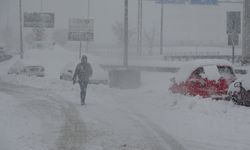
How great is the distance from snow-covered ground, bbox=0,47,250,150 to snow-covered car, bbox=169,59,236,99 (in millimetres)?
649

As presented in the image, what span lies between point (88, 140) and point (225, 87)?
7.58m

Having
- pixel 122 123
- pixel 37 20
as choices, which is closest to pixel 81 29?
pixel 37 20

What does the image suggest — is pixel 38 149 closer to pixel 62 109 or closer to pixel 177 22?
pixel 62 109

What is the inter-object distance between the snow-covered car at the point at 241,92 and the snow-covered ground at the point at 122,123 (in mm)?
249

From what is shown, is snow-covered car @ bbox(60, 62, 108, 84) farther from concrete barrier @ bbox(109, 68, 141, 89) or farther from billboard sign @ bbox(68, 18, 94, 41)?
billboard sign @ bbox(68, 18, 94, 41)

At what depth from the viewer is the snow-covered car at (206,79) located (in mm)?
18344

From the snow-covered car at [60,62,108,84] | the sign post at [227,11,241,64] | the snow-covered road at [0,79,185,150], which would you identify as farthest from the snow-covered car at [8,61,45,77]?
the sign post at [227,11,241,64]

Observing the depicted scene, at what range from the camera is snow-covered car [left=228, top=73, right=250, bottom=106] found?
1616cm

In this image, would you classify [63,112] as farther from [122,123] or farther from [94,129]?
[94,129]

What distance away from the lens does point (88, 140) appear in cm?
1212

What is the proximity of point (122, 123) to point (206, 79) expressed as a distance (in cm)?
465

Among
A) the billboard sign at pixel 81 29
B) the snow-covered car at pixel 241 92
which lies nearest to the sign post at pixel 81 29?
the billboard sign at pixel 81 29

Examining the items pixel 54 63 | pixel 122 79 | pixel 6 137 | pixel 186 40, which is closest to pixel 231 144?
pixel 6 137

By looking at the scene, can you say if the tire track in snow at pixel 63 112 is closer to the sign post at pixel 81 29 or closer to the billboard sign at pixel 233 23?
the sign post at pixel 81 29
